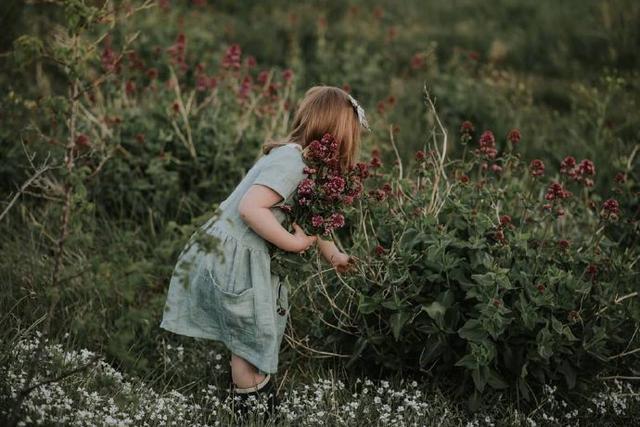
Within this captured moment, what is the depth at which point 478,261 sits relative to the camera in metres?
3.12

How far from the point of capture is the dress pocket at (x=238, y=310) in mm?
2979

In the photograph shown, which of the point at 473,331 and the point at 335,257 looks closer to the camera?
the point at 473,331

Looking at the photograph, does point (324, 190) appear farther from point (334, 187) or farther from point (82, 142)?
point (82, 142)

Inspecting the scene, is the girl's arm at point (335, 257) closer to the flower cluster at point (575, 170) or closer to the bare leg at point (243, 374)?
the bare leg at point (243, 374)

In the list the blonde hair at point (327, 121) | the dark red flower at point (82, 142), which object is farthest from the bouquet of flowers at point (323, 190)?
the dark red flower at point (82, 142)

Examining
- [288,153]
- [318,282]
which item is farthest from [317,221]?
[318,282]

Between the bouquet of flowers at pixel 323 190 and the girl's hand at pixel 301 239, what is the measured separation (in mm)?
21

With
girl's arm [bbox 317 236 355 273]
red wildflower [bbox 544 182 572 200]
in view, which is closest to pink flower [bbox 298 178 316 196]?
girl's arm [bbox 317 236 355 273]

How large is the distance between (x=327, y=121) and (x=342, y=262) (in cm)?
62

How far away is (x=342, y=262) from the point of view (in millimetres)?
3201

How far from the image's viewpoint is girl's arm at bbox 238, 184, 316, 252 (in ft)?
9.41

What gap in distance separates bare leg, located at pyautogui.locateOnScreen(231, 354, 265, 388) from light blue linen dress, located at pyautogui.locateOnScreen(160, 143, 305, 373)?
0.30 ft

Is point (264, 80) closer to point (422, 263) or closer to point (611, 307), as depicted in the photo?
point (422, 263)

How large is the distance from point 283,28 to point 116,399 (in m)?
6.55
